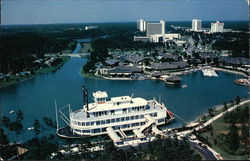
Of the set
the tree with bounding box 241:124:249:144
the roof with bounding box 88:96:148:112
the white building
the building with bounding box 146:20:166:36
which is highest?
the building with bounding box 146:20:166:36

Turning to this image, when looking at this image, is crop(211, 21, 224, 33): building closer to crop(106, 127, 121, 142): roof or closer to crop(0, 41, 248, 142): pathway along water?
crop(0, 41, 248, 142): pathway along water

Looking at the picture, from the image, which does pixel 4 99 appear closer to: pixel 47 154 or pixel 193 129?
pixel 47 154

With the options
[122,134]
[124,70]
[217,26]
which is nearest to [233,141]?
[122,134]

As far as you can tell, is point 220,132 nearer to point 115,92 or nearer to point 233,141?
point 233,141

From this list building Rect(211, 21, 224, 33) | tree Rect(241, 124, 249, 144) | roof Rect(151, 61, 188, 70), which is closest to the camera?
tree Rect(241, 124, 249, 144)

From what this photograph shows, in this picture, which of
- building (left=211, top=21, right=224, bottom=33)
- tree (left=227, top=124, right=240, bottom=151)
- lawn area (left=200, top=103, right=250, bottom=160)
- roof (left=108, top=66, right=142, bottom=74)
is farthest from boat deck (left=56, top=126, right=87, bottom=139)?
building (left=211, top=21, right=224, bottom=33)

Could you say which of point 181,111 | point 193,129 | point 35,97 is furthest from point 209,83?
point 35,97
